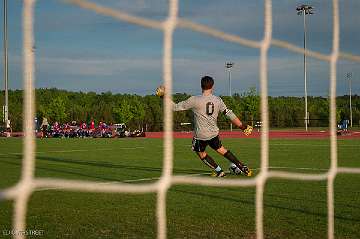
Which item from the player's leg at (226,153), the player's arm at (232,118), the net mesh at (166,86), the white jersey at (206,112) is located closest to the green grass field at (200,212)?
the net mesh at (166,86)

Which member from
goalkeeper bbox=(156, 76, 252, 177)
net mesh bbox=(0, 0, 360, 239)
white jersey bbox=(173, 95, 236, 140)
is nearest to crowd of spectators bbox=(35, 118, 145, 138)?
goalkeeper bbox=(156, 76, 252, 177)

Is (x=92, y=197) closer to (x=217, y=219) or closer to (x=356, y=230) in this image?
(x=217, y=219)

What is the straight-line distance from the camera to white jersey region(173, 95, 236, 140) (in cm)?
821

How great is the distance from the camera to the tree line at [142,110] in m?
48.0

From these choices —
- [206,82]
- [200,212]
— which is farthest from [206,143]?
[200,212]

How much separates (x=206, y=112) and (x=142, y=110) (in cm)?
4846

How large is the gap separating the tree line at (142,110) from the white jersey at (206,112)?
33.6 metres

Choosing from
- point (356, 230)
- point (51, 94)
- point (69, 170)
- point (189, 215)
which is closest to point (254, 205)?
point (189, 215)

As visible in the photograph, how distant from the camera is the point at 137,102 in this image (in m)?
58.6

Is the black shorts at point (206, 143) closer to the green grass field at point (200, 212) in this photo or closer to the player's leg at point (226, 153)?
the player's leg at point (226, 153)

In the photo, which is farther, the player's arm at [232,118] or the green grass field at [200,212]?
the player's arm at [232,118]

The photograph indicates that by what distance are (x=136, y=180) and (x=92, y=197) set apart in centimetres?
202

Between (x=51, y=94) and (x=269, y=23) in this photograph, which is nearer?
(x=269, y=23)

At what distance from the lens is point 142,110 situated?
56594 millimetres
